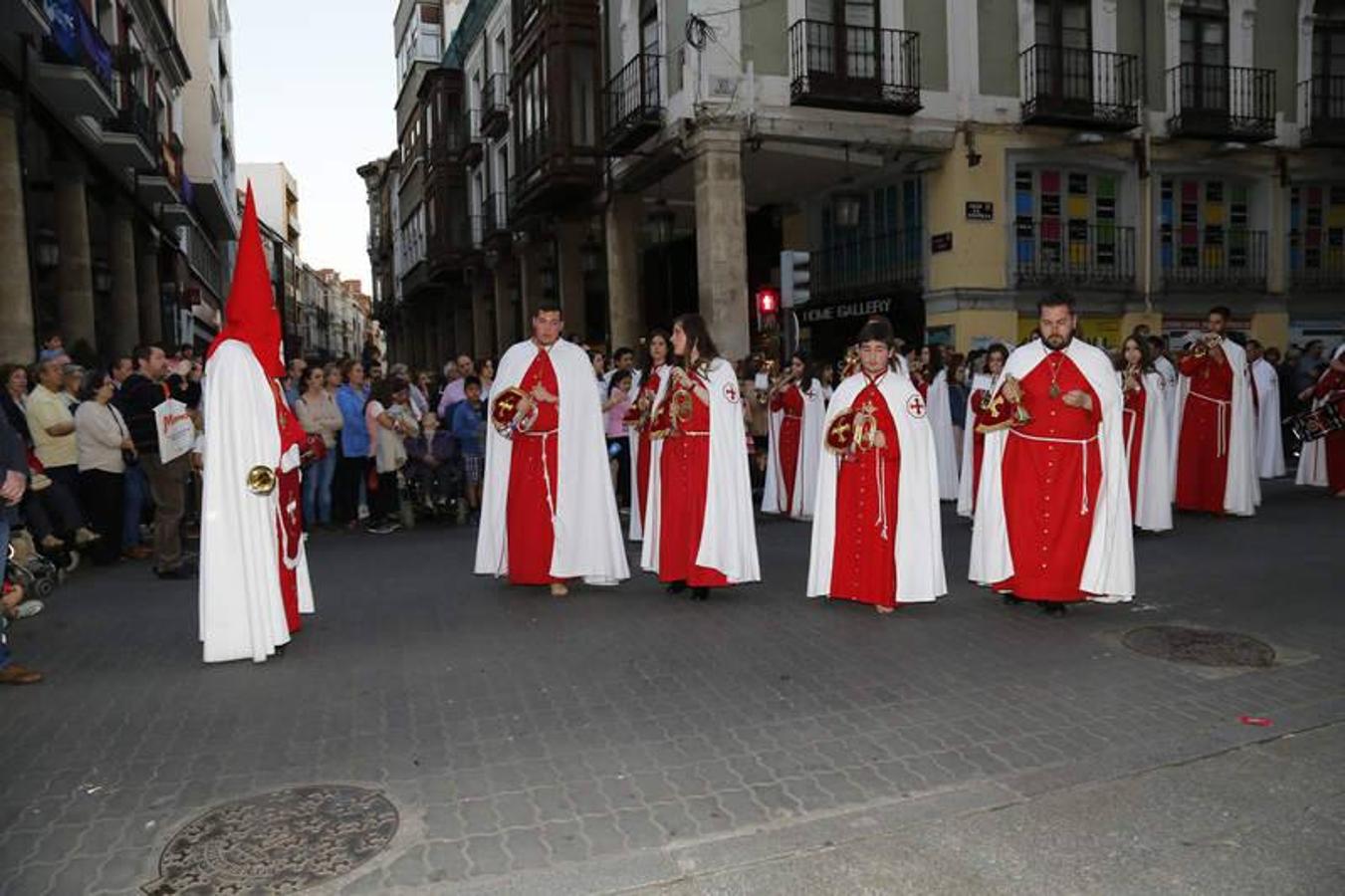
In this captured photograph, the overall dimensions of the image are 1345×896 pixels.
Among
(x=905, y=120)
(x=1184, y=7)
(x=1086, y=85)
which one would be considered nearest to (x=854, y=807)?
(x=905, y=120)

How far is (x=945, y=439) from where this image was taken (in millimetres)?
13922

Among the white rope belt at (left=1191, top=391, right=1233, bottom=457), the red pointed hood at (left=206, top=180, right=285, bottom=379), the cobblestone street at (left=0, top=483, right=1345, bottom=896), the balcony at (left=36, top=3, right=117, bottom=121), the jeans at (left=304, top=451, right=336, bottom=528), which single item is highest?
the balcony at (left=36, top=3, right=117, bottom=121)

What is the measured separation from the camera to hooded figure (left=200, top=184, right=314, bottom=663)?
20.3 ft

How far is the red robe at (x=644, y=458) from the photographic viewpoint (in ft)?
27.3

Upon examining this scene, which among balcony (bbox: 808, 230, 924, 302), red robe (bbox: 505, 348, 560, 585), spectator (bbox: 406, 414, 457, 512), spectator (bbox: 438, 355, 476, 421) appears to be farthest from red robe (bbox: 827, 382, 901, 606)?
balcony (bbox: 808, 230, 924, 302)

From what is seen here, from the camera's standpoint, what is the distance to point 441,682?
18.9 ft

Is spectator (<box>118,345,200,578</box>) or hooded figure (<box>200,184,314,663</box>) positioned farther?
spectator (<box>118,345,200,578</box>)

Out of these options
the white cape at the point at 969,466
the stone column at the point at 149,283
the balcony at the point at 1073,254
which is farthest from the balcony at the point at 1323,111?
the stone column at the point at 149,283

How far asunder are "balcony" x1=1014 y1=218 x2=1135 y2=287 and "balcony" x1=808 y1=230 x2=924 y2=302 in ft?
6.97

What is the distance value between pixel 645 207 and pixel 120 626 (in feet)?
64.5

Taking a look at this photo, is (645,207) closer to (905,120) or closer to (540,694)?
(905,120)

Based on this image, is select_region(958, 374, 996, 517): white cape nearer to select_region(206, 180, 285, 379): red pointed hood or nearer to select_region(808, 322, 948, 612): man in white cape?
select_region(808, 322, 948, 612): man in white cape

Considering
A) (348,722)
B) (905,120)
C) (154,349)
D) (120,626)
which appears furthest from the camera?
(905,120)

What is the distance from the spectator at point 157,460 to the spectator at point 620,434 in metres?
5.06
